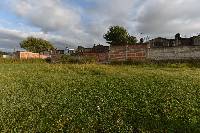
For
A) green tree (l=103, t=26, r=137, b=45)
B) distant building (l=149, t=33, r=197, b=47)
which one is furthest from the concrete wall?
green tree (l=103, t=26, r=137, b=45)

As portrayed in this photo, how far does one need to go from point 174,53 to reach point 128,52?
4526mm

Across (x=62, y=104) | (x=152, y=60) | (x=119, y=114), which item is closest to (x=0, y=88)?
(x=62, y=104)

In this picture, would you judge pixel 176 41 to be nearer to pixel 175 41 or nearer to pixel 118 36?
pixel 175 41

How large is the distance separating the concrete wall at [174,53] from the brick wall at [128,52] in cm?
68

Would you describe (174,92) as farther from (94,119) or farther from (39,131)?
(39,131)

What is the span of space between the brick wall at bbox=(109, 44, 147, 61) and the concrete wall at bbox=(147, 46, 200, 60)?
2.24 ft

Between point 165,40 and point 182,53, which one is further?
point 165,40

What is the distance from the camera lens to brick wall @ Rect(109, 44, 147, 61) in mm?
27530

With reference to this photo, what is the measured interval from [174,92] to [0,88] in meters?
6.04

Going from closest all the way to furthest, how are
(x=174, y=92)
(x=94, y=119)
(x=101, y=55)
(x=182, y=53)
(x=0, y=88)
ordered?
(x=94, y=119)
(x=174, y=92)
(x=0, y=88)
(x=182, y=53)
(x=101, y=55)

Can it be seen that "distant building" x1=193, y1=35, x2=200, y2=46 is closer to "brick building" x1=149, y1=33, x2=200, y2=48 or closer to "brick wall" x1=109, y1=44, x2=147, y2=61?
"brick building" x1=149, y1=33, x2=200, y2=48

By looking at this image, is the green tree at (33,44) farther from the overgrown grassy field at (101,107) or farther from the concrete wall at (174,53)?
the overgrown grassy field at (101,107)

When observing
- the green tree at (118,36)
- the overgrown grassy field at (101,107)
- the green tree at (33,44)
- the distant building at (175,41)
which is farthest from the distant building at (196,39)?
the green tree at (33,44)

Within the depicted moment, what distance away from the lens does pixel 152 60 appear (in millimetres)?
26625
